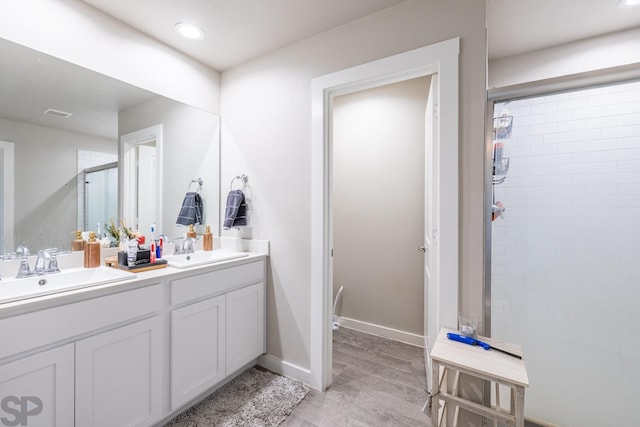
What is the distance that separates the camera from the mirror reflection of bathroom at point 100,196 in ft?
5.66

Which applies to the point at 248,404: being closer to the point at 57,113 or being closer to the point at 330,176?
the point at 330,176

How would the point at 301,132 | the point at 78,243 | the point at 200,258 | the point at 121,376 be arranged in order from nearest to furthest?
the point at 121,376 < the point at 78,243 < the point at 301,132 < the point at 200,258

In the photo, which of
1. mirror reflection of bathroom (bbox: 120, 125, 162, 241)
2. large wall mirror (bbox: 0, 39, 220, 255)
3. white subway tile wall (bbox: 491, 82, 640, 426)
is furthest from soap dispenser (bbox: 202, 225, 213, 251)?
white subway tile wall (bbox: 491, 82, 640, 426)

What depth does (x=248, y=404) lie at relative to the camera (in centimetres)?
173

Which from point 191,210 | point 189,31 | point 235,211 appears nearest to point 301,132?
point 235,211

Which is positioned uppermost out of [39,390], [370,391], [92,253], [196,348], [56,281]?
[92,253]

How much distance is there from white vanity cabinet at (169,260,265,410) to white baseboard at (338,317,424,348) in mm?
1075

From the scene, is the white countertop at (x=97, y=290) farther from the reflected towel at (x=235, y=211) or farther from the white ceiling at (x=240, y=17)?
the white ceiling at (x=240, y=17)

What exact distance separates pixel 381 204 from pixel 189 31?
2064 millimetres

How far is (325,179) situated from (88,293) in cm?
138

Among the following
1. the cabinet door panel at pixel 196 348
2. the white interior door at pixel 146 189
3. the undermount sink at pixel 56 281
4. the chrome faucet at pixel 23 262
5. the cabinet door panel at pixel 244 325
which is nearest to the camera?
the undermount sink at pixel 56 281

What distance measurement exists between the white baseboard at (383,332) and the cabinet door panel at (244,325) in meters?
1.06

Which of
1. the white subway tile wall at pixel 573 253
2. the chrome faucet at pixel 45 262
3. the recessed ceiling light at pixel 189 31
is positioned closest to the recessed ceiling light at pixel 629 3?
the white subway tile wall at pixel 573 253

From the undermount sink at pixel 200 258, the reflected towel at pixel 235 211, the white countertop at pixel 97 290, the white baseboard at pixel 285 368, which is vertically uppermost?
the reflected towel at pixel 235 211
